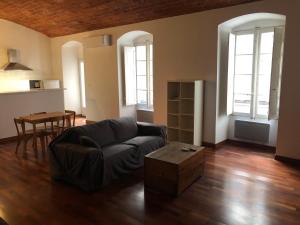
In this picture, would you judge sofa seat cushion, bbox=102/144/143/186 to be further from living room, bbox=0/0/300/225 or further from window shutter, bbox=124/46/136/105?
window shutter, bbox=124/46/136/105

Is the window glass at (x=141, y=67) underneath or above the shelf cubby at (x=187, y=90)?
above

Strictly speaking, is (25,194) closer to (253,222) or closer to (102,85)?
(253,222)

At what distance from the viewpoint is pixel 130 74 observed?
671 centimetres

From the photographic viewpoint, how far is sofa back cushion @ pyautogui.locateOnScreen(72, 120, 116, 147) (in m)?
3.63

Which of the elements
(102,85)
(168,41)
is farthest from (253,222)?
(102,85)

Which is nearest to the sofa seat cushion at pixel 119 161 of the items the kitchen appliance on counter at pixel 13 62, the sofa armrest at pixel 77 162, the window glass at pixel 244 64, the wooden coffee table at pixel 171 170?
the sofa armrest at pixel 77 162

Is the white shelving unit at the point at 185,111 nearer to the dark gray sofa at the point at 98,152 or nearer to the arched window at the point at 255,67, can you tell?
the arched window at the point at 255,67

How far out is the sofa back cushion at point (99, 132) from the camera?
3.63 m

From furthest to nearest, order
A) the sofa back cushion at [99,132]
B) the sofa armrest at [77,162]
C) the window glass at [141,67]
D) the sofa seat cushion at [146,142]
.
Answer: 1. the window glass at [141,67]
2. the sofa seat cushion at [146,142]
3. the sofa back cushion at [99,132]
4. the sofa armrest at [77,162]

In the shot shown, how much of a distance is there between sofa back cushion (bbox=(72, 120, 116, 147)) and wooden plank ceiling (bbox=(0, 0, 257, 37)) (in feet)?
8.48

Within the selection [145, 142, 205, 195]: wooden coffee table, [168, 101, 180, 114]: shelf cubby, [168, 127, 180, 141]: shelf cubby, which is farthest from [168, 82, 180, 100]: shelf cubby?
[145, 142, 205, 195]: wooden coffee table

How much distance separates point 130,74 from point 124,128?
113 inches

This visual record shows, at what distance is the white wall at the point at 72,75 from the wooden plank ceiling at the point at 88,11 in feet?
2.67

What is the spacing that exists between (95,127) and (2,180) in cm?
154
